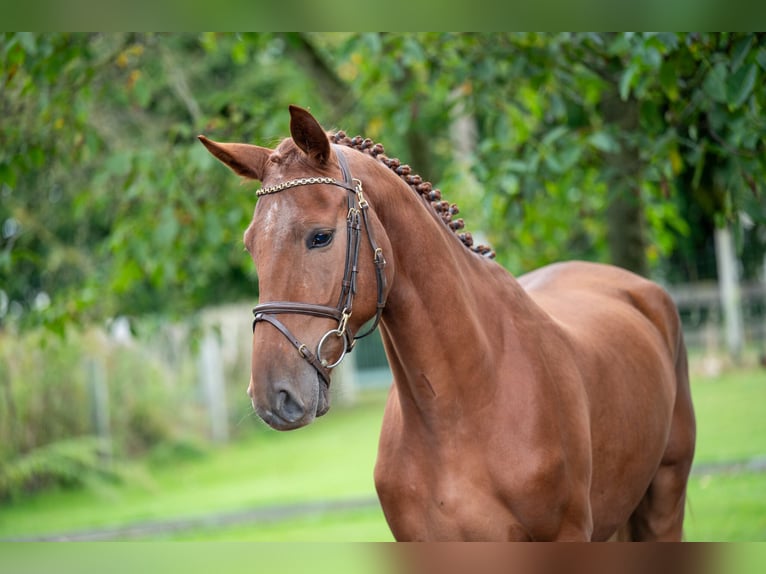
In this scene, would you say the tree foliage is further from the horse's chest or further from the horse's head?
the horse's chest

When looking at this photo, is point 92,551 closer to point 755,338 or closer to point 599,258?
point 599,258

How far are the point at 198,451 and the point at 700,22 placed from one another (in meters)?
12.9

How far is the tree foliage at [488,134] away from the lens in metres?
4.47

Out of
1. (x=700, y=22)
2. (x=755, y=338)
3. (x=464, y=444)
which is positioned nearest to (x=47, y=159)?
(x=464, y=444)

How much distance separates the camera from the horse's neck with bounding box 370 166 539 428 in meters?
2.87

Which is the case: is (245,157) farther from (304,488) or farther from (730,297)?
(730,297)

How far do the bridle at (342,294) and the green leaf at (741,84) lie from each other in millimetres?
1860

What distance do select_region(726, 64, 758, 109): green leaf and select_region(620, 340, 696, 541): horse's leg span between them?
1690 millimetres

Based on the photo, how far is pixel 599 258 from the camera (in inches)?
315

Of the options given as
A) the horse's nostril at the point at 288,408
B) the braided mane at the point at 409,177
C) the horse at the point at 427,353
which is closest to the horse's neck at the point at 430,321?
the horse at the point at 427,353

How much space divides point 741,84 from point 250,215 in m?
3.79

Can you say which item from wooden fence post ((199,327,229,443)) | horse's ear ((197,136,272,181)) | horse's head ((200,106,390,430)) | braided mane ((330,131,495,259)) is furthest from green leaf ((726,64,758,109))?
wooden fence post ((199,327,229,443))

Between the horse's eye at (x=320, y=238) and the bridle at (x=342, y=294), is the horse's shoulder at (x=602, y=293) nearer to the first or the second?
the bridle at (x=342, y=294)

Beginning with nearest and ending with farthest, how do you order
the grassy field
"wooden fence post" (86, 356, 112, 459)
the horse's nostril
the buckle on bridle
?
the horse's nostril < the buckle on bridle < the grassy field < "wooden fence post" (86, 356, 112, 459)
